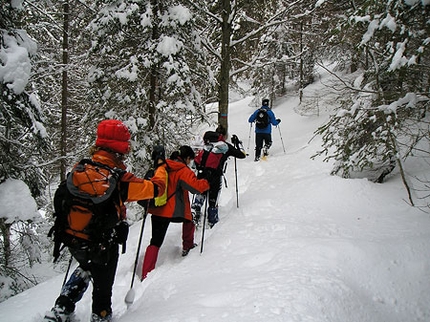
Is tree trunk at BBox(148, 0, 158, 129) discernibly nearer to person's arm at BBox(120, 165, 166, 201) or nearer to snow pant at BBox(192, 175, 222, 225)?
snow pant at BBox(192, 175, 222, 225)

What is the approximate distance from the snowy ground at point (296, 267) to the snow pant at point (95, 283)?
1.40ft

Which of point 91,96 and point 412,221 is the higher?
point 91,96

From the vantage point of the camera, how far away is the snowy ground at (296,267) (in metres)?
3.18

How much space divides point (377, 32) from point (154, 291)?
505 cm

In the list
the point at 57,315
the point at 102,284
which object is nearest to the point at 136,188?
the point at 102,284

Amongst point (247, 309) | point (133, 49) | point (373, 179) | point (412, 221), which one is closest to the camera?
point (247, 309)

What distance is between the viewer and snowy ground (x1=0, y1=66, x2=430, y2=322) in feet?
10.4

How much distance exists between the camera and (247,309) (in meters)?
2.97

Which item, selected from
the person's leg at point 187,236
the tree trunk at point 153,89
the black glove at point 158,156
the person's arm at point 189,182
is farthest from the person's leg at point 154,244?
the tree trunk at point 153,89

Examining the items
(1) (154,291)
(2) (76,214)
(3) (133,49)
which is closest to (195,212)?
(1) (154,291)

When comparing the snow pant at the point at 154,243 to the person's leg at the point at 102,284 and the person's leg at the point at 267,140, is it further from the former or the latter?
the person's leg at the point at 267,140

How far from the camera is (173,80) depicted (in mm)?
8203

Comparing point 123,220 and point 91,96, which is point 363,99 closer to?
point 123,220

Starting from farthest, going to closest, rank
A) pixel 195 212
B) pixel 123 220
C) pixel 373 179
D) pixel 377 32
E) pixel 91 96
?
1. pixel 91 96
2. pixel 373 179
3. pixel 195 212
4. pixel 377 32
5. pixel 123 220
